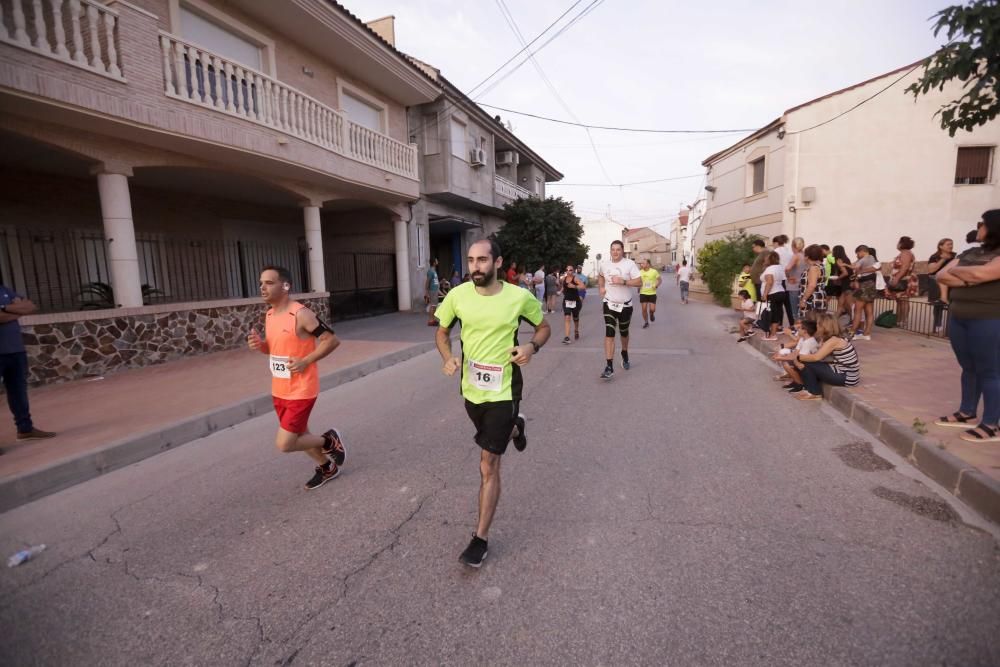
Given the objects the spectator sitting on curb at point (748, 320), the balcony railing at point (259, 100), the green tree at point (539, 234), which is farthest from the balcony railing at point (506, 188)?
the spectator sitting on curb at point (748, 320)

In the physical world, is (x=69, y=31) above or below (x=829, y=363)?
above

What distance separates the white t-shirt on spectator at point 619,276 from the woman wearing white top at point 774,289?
331cm

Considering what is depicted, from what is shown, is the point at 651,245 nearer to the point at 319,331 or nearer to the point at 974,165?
the point at 974,165

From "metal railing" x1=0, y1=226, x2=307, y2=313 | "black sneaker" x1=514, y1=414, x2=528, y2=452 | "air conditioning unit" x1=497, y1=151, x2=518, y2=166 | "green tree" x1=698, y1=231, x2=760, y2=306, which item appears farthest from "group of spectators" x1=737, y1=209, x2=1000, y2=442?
"air conditioning unit" x1=497, y1=151, x2=518, y2=166

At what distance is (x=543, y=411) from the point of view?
18.2 ft

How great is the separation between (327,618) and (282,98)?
35.1 feet

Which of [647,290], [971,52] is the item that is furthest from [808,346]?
[647,290]

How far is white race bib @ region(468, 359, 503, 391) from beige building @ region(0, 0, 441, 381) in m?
7.08

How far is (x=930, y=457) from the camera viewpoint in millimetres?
3740

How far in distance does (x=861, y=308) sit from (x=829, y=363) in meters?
4.35

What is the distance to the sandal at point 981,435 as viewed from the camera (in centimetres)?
388

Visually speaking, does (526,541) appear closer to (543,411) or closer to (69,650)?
(69,650)

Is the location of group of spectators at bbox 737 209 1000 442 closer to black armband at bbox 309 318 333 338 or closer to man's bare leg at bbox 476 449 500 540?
man's bare leg at bbox 476 449 500 540

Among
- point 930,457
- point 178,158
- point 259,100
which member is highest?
point 259,100
